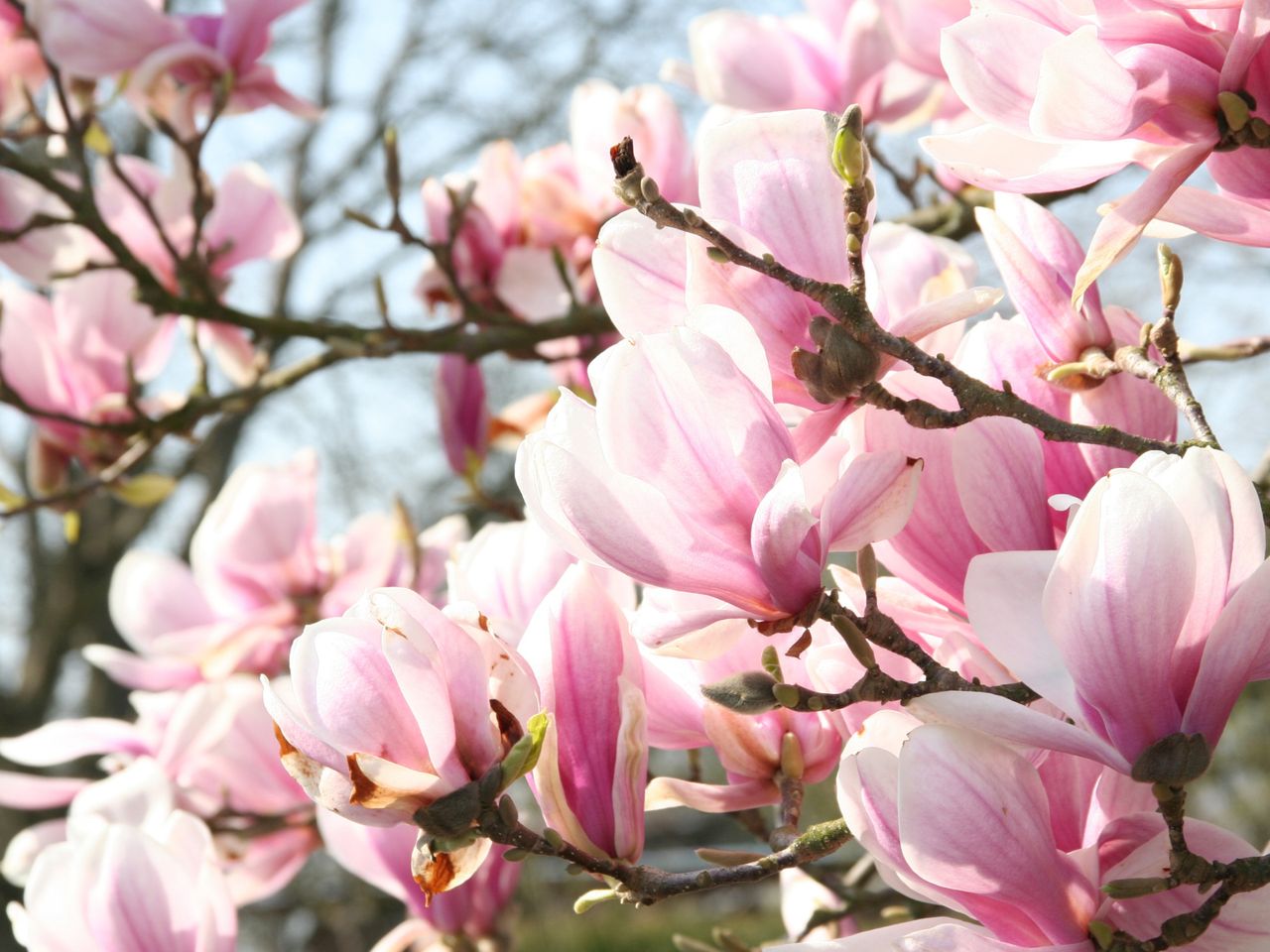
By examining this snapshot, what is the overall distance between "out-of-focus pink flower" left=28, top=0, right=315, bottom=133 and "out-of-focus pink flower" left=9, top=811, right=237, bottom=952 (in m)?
0.78

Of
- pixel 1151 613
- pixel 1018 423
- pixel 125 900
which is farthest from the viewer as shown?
pixel 125 900

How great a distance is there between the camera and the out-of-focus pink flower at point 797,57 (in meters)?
1.14

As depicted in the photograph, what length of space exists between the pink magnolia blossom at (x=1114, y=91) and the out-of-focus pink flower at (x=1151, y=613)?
12 cm

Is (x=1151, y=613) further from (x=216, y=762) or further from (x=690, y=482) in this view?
(x=216, y=762)

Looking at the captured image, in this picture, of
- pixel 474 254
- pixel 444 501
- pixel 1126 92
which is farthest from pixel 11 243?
pixel 444 501

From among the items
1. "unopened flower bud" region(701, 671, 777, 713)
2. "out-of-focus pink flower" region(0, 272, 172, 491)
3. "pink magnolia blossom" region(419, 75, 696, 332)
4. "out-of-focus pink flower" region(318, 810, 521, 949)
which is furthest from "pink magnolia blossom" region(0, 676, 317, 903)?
"unopened flower bud" region(701, 671, 777, 713)

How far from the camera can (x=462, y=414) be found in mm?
1390

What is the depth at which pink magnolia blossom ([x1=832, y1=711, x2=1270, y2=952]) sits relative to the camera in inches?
16.5

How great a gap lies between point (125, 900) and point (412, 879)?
20 cm

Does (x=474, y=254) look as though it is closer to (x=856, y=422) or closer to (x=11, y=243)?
(x=11, y=243)

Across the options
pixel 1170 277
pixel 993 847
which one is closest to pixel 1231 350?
pixel 1170 277

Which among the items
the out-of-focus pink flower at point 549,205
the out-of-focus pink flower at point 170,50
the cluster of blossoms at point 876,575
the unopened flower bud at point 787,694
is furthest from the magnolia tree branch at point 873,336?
the out-of-focus pink flower at point 170,50

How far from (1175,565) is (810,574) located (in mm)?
116

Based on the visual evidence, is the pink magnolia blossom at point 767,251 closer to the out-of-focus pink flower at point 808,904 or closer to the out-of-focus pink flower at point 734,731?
the out-of-focus pink flower at point 734,731
